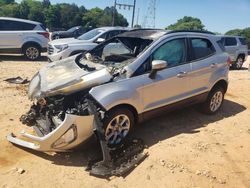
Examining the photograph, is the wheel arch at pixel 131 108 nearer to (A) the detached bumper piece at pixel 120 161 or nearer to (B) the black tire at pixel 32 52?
(A) the detached bumper piece at pixel 120 161

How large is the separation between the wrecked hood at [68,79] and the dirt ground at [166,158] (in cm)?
94

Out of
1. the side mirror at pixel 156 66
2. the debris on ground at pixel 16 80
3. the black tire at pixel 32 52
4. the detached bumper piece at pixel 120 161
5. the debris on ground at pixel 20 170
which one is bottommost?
the debris on ground at pixel 20 170

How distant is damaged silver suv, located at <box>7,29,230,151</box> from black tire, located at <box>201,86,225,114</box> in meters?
0.02

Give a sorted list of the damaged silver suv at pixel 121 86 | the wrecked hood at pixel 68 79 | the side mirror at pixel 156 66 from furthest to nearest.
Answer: the side mirror at pixel 156 66 → the wrecked hood at pixel 68 79 → the damaged silver suv at pixel 121 86

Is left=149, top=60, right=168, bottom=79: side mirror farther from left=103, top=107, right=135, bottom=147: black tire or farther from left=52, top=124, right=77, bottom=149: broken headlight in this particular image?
left=52, top=124, right=77, bottom=149: broken headlight

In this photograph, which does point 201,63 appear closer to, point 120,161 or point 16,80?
point 120,161

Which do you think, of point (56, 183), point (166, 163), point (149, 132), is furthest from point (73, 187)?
point (149, 132)

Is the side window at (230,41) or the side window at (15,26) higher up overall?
the side window at (15,26)

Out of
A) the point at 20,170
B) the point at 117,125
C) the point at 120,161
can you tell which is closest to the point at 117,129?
the point at 117,125

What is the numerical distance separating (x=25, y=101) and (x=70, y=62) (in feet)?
6.50

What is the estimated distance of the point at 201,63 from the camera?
6.67m

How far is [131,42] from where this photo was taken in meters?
6.37

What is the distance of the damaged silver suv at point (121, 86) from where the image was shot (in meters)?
4.84

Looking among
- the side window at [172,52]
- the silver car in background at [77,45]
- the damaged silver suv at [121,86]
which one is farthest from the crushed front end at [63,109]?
the silver car in background at [77,45]
